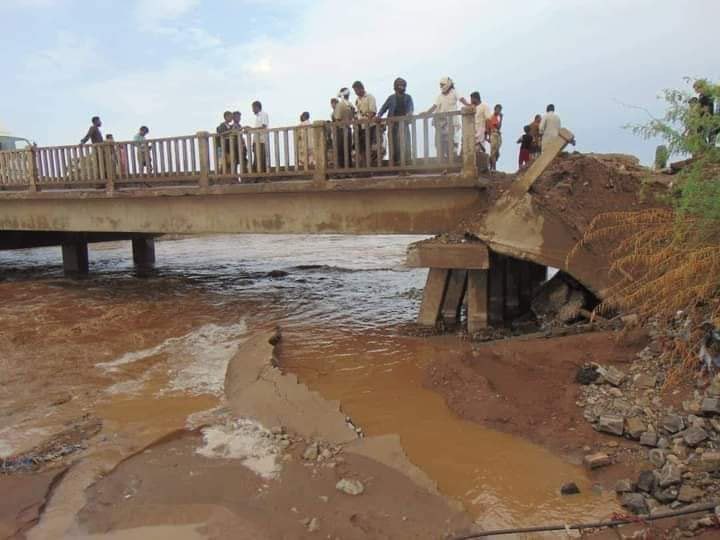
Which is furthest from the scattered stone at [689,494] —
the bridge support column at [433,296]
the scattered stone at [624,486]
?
the bridge support column at [433,296]

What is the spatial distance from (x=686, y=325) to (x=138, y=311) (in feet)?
34.4

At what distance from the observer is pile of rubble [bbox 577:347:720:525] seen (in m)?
4.54

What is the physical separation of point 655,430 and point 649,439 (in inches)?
6.3

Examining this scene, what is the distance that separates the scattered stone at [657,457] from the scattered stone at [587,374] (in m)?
1.32

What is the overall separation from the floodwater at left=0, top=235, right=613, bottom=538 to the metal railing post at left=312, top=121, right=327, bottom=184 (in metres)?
2.70

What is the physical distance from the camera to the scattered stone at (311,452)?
215 inches

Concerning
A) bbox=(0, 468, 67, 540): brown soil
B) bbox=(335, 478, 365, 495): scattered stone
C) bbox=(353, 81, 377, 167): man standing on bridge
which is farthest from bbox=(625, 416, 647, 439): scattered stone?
bbox=(353, 81, 377, 167): man standing on bridge

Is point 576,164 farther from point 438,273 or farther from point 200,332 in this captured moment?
point 200,332

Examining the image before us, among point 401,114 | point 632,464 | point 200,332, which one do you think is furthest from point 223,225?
point 632,464

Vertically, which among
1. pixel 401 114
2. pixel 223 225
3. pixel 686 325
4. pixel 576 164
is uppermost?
pixel 401 114

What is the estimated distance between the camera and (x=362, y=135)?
10.2 meters

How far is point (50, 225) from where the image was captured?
1390 centimetres

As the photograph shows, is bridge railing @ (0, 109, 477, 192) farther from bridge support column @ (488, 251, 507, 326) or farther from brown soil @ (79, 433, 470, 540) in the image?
brown soil @ (79, 433, 470, 540)

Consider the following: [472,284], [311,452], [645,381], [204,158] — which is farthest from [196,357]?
[645,381]
